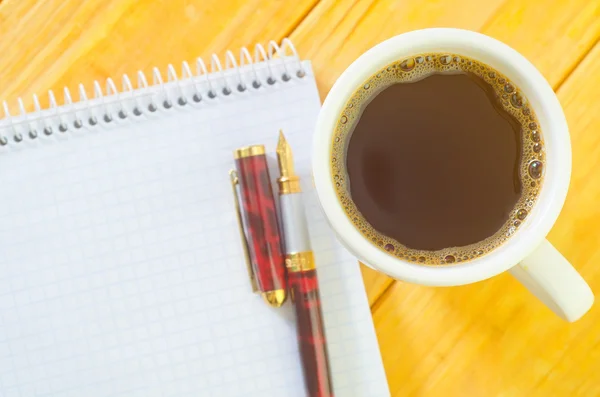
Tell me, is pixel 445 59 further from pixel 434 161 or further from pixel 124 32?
pixel 124 32

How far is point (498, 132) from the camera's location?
1.56ft

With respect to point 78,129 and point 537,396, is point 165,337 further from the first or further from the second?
point 537,396

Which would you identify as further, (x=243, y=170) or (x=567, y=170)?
(x=243, y=170)

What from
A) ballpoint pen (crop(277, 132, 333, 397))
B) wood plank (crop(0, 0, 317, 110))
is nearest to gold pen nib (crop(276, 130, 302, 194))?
ballpoint pen (crop(277, 132, 333, 397))

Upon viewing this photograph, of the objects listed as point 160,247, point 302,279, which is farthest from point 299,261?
point 160,247

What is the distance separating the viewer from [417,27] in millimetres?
556

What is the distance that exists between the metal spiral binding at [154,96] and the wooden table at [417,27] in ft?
0.06

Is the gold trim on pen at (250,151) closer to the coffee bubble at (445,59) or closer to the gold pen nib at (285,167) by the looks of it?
the gold pen nib at (285,167)

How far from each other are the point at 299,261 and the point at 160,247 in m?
0.14

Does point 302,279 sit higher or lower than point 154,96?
lower

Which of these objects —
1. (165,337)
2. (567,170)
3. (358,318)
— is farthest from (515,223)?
(165,337)

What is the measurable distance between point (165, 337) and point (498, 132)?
0.36 meters

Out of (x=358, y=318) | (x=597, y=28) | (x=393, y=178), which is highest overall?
(x=597, y=28)

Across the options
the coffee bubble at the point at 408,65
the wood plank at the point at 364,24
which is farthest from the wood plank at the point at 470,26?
the coffee bubble at the point at 408,65
